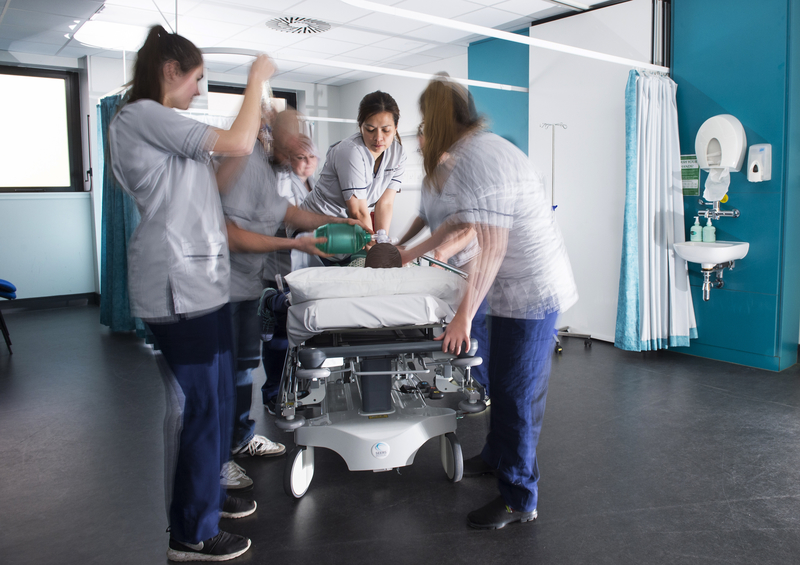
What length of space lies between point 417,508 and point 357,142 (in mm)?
1435

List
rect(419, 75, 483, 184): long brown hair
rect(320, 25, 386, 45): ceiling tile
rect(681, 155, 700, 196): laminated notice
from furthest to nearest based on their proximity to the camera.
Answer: rect(320, 25, 386, 45): ceiling tile
rect(681, 155, 700, 196): laminated notice
rect(419, 75, 483, 184): long brown hair

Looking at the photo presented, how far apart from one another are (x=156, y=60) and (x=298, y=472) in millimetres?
1341

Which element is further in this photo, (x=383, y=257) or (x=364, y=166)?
(x=364, y=166)

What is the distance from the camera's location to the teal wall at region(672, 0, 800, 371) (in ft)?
10.9

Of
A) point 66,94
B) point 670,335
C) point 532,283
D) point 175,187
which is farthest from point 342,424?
point 66,94

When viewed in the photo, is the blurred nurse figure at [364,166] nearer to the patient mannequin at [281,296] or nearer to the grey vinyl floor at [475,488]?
the patient mannequin at [281,296]

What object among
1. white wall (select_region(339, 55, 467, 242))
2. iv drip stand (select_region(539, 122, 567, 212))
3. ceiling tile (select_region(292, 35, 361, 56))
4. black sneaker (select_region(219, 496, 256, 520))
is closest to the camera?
black sneaker (select_region(219, 496, 256, 520))

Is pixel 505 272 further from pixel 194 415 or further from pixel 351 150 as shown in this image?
pixel 351 150

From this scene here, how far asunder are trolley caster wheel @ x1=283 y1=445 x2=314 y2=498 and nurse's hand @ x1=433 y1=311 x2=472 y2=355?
0.67m

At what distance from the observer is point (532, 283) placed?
165 centimetres

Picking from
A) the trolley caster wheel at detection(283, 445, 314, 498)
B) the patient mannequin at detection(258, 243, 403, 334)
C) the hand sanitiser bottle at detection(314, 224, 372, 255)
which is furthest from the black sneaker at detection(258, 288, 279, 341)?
the trolley caster wheel at detection(283, 445, 314, 498)

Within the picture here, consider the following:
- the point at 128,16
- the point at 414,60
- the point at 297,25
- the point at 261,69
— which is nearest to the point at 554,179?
the point at 297,25

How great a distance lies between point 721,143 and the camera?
345 centimetres

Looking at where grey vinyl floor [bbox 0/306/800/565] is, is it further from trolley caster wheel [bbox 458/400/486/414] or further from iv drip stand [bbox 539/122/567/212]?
iv drip stand [bbox 539/122/567/212]
